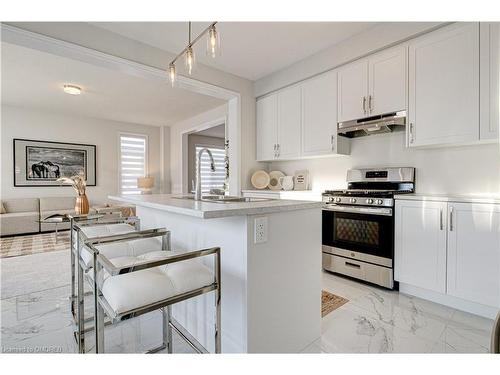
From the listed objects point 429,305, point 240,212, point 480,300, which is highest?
point 240,212

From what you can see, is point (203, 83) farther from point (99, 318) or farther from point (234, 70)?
point (99, 318)

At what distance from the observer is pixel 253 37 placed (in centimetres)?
279

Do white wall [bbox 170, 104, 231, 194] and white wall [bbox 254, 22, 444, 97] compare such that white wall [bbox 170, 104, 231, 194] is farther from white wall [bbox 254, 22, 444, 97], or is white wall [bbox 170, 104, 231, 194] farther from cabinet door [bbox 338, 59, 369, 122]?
cabinet door [bbox 338, 59, 369, 122]

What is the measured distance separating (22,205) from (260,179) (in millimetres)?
4832

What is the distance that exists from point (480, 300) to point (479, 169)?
3.62ft

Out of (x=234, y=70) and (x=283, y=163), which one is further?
(x=283, y=163)

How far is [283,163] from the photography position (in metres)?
4.14

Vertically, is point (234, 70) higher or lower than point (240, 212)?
higher

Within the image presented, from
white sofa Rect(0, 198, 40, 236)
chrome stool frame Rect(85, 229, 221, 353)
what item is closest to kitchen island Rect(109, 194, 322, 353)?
chrome stool frame Rect(85, 229, 221, 353)

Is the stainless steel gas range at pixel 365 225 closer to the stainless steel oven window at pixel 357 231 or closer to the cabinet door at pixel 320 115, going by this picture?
the stainless steel oven window at pixel 357 231

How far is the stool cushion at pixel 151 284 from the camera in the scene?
108cm

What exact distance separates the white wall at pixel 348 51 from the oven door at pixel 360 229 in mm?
1574
